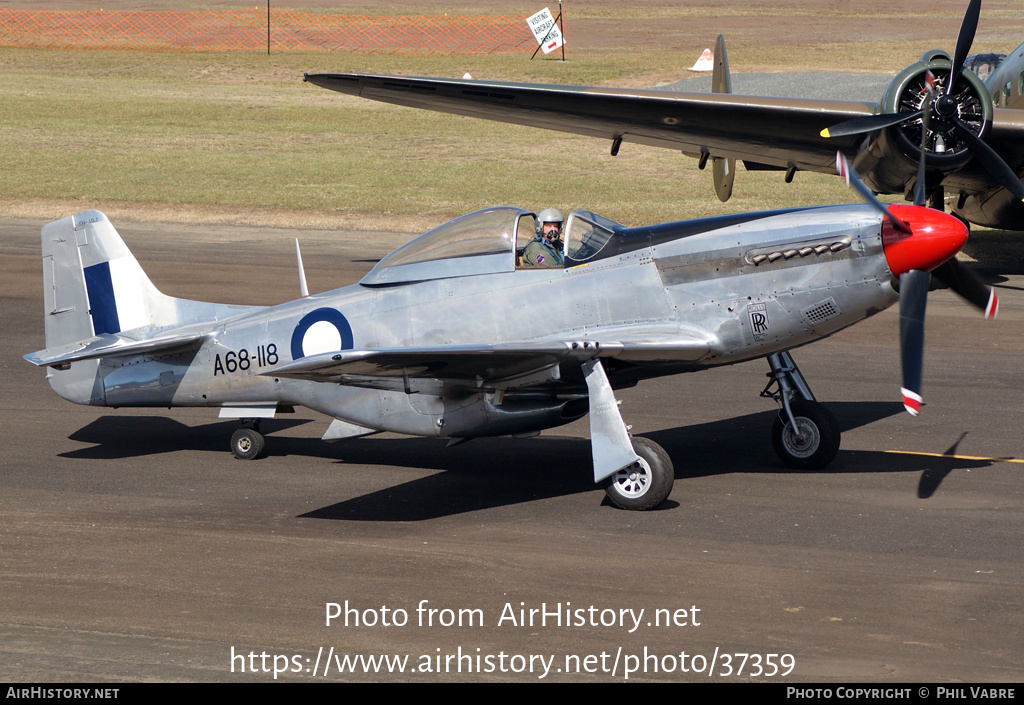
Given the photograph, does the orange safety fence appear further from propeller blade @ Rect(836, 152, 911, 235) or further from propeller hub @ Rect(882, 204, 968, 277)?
propeller hub @ Rect(882, 204, 968, 277)

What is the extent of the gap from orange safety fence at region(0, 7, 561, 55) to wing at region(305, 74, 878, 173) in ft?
125

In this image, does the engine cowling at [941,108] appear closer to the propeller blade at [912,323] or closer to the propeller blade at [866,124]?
the propeller blade at [866,124]

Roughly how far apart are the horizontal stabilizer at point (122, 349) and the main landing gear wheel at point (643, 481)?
14.4 ft

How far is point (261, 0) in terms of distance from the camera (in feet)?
245

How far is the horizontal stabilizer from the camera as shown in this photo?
429 inches

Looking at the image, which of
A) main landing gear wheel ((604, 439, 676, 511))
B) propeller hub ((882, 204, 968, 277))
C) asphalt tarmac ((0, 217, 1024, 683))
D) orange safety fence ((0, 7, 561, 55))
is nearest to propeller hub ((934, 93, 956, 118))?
asphalt tarmac ((0, 217, 1024, 683))

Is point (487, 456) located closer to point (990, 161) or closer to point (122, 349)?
point (122, 349)

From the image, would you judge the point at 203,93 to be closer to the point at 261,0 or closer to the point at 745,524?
the point at 261,0

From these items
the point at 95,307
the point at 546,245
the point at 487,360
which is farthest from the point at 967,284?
the point at 95,307

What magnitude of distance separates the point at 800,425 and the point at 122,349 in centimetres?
661

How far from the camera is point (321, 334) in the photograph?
10.7 m

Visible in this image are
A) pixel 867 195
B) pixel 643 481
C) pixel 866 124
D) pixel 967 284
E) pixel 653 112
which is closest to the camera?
pixel 867 195

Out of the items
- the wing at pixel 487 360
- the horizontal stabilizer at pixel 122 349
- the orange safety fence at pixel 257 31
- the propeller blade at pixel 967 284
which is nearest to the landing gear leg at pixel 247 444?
the horizontal stabilizer at pixel 122 349

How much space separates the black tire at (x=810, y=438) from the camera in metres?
10.6
